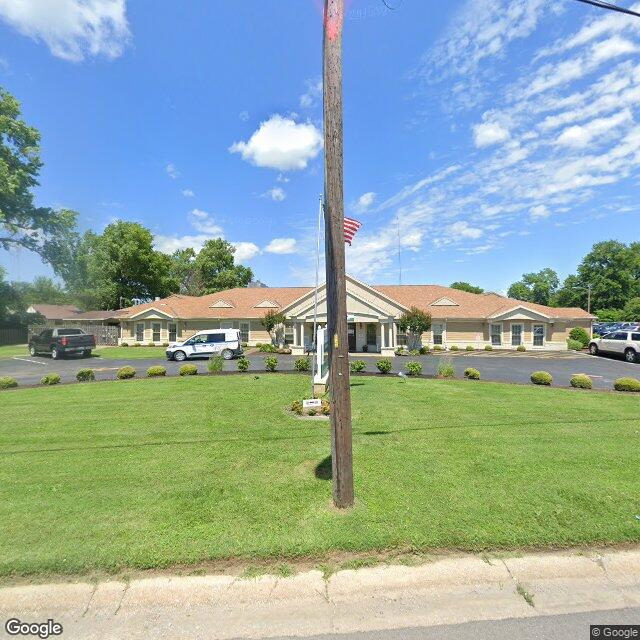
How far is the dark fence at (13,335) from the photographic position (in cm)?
3850

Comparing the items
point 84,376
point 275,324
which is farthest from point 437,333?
point 84,376

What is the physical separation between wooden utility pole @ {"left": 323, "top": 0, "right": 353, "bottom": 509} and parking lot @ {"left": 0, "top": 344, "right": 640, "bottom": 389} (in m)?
12.9

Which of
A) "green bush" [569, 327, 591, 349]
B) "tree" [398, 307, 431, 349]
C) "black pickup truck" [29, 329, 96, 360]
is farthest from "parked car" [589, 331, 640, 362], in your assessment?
"black pickup truck" [29, 329, 96, 360]

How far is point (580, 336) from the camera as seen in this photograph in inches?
1156

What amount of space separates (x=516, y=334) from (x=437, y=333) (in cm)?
606

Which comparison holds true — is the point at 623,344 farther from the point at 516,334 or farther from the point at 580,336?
the point at 516,334

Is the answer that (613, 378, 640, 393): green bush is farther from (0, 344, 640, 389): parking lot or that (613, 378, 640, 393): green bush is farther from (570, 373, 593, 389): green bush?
(0, 344, 640, 389): parking lot

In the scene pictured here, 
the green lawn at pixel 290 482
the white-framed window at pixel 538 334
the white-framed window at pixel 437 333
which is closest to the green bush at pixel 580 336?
the white-framed window at pixel 538 334

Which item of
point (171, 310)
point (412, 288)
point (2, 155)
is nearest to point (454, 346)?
point (412, 288)

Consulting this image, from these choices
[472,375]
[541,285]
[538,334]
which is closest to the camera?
[472,375]

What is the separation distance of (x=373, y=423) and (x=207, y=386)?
7.25 m

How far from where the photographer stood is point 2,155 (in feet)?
109

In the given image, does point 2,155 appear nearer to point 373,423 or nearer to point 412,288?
point 412,288

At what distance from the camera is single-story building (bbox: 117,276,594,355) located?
1095 inches
